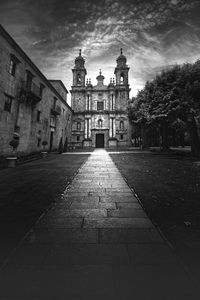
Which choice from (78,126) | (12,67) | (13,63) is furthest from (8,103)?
(78,126)

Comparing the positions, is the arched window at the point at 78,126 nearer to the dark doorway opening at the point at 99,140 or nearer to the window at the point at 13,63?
the dark doorway opening at the point at 99,140

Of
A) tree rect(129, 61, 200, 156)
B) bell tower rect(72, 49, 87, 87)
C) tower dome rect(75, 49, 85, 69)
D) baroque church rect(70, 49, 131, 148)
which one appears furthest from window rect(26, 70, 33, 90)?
tower dome rect(75, 49, 85, 69)

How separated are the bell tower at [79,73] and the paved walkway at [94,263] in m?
43.5

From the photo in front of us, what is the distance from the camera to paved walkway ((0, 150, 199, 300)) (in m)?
1.58

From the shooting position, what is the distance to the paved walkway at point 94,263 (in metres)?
1.58

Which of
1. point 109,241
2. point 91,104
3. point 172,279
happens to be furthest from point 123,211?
point 91,104

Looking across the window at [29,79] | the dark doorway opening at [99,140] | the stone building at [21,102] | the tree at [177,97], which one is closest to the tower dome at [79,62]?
the dark doorway opening at [99,140]

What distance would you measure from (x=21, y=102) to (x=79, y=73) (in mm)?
30957

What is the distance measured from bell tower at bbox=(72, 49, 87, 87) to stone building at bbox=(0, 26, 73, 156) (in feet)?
68.6

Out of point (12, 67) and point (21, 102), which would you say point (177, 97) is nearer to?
point (21, 102)

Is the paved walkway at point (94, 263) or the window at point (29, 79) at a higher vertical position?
the window at point (29, 79)

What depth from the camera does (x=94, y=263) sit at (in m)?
1.97

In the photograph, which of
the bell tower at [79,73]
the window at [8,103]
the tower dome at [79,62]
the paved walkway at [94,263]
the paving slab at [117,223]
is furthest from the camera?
the tower dome at [79,62]

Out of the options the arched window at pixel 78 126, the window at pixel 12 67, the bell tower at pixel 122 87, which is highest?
the bell tower at pixel 122 87
